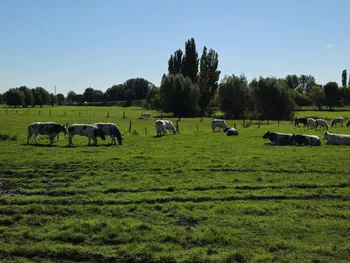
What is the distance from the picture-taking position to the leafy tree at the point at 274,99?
72.1m

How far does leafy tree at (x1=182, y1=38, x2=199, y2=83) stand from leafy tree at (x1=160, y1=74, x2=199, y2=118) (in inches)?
403

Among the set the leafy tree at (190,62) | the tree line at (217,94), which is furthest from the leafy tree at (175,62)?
the leafy tree at (190,62)

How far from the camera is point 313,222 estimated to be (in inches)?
379

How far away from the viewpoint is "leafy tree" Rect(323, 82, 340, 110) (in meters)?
111

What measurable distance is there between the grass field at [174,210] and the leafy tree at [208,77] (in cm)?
6968

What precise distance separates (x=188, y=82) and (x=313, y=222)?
243 feet

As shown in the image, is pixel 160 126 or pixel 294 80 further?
pixel 294 80

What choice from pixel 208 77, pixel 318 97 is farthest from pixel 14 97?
pixel 318 97

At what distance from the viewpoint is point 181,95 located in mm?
81250

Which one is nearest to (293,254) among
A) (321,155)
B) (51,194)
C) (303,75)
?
(51,194)

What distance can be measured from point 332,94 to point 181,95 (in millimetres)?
52741

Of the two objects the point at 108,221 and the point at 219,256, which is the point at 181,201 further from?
the point at 219,256

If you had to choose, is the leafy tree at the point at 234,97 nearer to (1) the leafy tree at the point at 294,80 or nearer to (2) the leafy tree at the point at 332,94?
(2) the leafy tree at the point at 332,94

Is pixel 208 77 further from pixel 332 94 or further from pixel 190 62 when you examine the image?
pixel 332 94
